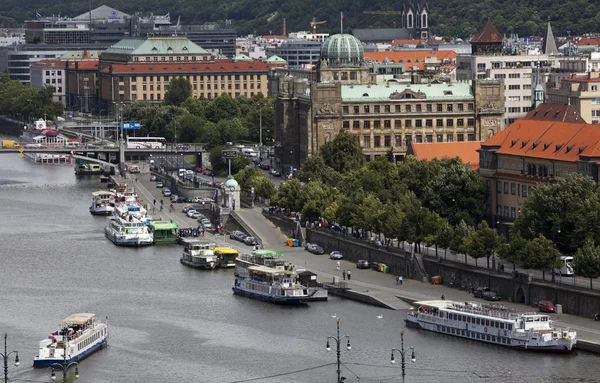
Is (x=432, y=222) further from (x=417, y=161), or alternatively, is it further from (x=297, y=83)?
(x=297, y=83)

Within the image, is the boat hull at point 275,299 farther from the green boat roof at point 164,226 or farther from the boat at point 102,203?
the boat at point 102,203

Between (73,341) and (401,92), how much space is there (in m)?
72.7

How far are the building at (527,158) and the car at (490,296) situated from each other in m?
13.2

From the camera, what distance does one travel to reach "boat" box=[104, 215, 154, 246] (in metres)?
136

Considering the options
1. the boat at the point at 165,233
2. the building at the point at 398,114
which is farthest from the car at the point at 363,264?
the building at the point at 398,114

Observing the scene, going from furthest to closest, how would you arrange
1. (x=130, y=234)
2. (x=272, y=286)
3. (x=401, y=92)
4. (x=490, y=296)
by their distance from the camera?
(x=401, y=92)
(x=130, y=234)
(x=272, y=286)
(x=490, y=296)

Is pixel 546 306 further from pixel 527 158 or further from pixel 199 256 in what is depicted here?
pixel 199 256

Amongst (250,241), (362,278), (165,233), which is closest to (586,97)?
(165,233)

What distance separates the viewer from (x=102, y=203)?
15600 cm

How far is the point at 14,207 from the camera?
158 m

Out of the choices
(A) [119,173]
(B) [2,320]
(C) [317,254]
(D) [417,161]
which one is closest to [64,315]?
(B) [2,320]

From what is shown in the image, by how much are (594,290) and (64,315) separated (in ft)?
86.6

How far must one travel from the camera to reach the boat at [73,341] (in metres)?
94.9

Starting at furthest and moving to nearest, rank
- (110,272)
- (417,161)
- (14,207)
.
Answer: (14,207)
(417,161)
(110,272)
